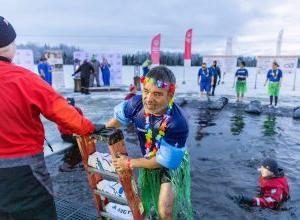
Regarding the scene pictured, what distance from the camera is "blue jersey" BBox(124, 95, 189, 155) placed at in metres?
2.62

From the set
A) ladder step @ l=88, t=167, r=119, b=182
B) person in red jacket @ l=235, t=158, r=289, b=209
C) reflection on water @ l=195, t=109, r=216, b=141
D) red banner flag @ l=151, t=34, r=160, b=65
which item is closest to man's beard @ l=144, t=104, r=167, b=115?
ladder step @ l=88, t=167, r=119, b=182

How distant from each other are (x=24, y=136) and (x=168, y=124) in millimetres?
1176

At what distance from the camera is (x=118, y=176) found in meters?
Result: 2.57

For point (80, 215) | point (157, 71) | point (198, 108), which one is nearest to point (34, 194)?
point (157, 71)

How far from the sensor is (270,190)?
4605mm

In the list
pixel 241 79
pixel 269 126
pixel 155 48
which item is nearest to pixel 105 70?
pixel 155 48

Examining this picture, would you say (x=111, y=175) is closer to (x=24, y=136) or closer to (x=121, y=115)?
(x=121, y=115)

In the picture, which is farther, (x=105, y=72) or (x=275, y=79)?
(x=105, y=72)

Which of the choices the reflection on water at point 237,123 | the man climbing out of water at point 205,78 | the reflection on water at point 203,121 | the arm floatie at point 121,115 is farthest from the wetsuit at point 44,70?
the arm floatie at point 121,115

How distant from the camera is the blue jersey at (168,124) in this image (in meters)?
2.62

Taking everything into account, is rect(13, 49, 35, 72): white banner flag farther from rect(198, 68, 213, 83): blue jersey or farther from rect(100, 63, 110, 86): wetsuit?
rect(198, 68, 213, 83): blue jersey

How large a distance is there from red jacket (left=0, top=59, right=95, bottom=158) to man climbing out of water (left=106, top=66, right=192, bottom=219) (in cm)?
70

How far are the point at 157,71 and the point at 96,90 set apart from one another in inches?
640

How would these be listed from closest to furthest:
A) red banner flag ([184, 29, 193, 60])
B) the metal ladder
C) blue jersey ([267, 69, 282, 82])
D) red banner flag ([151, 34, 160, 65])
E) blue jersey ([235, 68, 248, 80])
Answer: the metal ladder < blue jersey ([267, 69, 282, 82]) < blue jersey ([235, 68, 248, 80]) < red banner flag ([151, 34, 160, 65]) < red banner flag ([184, 29, 193, 60])
